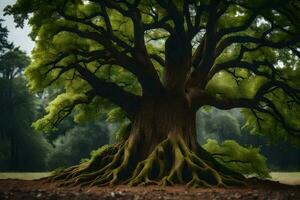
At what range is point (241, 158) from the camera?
24.8 m

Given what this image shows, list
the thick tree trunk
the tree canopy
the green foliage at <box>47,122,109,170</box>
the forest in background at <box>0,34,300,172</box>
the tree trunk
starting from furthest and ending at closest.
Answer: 1. the green foliage at <box>47,122,109,170</box>
2. the forest in background at <box>0,34,300,172</box>
3. the thick tree trunk
4. the tree canopy
5. the tree trunk

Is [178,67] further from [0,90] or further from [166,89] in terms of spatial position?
[0,90]

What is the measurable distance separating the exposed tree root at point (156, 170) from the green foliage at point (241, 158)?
4902 mm

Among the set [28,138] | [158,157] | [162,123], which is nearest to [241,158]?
[162,123]

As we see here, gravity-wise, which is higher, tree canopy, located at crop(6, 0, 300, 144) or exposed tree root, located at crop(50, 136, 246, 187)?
tree canopy, located at crop(6, 0, 300, 144)

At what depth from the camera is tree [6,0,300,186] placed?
17938mm

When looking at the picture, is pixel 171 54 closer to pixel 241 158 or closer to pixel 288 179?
pixel 241 158

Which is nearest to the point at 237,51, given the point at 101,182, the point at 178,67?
the point at 178,67

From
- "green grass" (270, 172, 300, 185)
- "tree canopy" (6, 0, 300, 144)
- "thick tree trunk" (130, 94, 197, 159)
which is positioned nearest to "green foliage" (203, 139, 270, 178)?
"tree canopy" (6, 0, 300, 144)

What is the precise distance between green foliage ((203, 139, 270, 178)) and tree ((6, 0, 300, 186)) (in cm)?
204

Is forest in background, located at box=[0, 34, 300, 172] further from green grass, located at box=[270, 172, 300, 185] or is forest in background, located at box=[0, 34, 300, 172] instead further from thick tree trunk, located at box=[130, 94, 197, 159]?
thick tree trunk, located at box=[130, 94, 197, 159]

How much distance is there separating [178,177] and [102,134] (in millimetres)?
38935

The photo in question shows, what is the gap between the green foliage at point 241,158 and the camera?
961 inches

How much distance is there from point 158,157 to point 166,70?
188 inches
